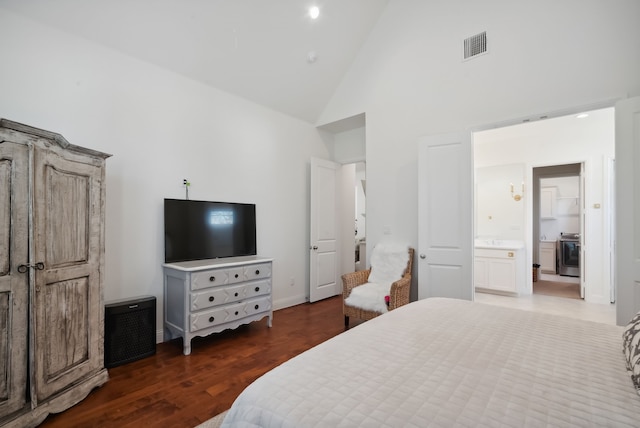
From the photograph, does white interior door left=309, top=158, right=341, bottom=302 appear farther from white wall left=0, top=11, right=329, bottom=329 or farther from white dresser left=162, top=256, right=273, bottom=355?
white dresser left=162, top=256, right=273, bottom=355

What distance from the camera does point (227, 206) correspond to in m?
3.70

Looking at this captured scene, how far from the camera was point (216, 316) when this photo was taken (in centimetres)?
306

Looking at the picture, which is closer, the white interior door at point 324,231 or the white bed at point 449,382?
the white bed at point 449,382

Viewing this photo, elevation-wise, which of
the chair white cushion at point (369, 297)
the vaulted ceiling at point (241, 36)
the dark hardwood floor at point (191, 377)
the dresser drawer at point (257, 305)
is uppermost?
the vaulted ceiling at point (241, 36)

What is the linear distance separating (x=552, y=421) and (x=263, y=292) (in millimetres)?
3045

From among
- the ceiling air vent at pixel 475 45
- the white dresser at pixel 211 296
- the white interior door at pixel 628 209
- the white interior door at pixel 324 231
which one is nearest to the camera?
the white interior door at pixel 628 209

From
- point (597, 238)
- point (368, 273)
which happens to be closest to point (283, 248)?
point (368, 273)

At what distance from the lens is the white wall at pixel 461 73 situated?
106 inches

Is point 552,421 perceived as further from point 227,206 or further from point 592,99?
point 227,206

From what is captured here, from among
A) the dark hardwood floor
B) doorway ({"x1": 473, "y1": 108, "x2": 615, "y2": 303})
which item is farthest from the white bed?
doorway ({"x1": 473, "y1": 108, "x2": 615, "y2": 303})

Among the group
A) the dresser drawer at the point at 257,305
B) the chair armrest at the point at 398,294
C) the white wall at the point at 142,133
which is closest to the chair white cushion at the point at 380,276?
the chair armrest at the point at 398,294

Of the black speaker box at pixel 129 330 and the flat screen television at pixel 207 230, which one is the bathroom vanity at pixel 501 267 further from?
the black speaker box at pixel 129 330

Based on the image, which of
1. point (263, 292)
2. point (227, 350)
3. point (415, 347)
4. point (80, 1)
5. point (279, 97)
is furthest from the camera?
point (279, 97)

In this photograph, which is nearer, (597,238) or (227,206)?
(227,206)
